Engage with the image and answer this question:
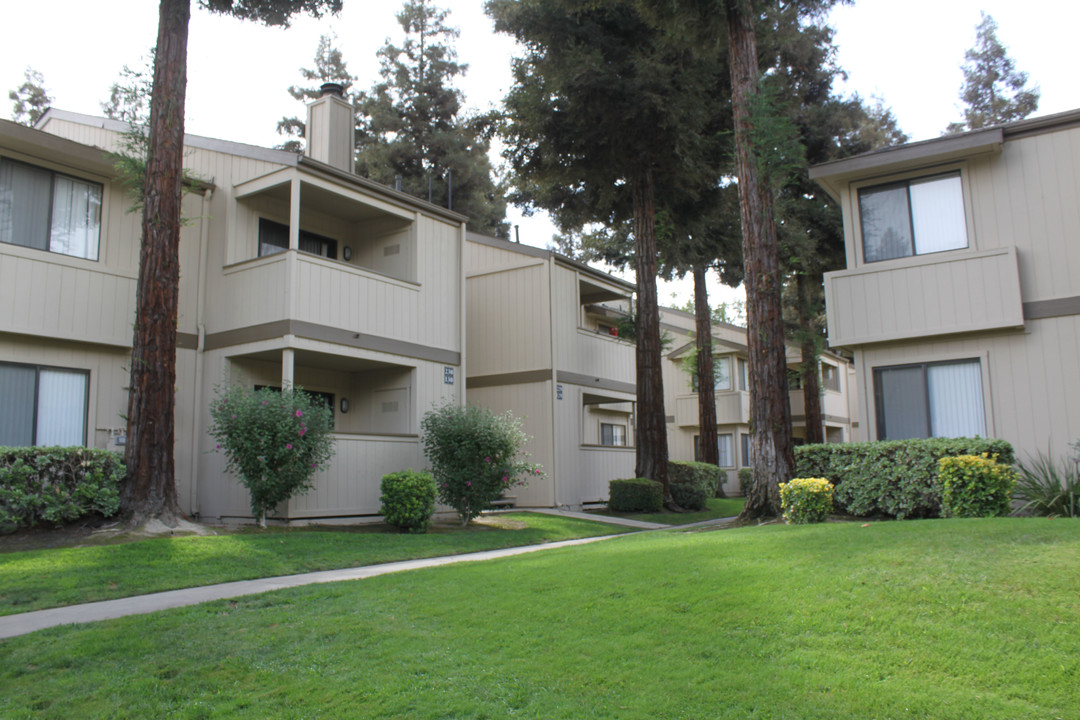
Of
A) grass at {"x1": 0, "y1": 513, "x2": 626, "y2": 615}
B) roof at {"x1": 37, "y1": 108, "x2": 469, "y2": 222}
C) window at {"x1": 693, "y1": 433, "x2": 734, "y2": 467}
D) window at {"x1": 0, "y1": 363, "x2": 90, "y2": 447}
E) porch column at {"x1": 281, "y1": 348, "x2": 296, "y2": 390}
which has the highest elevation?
roof at {"x1": 37, "y1": 108, "x2": 469, "y2": 222}

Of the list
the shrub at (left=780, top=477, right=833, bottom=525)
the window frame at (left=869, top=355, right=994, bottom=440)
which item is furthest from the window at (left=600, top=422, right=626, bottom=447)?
the shrub at (left=780, top=477, right=833, bottom=525)

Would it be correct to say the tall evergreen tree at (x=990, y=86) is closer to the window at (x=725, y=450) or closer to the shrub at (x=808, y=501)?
the window at (x=725, y=450)

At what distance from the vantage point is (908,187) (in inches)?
559

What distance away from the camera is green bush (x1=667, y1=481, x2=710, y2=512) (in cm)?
2055

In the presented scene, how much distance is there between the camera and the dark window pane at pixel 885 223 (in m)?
14.1

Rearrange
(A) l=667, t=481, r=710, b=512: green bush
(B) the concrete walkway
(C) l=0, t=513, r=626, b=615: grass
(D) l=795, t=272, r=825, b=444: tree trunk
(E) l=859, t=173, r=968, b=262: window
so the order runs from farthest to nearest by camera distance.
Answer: (D) l=795, t=272, r=825, b=444: tree trunk
(A) l=667, t=481, r=710, b=512: green bush
(E) l=859, t=173, r=968, b=262: window
(C) l=0, t=513, r=626, b=615: grass
(B) the concrete walkway

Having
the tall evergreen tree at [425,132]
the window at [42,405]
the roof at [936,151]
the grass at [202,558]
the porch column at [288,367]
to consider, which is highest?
the tall evergreen tree at [425,132]

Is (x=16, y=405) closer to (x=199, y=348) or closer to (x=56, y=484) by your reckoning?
(x=56, y=484)

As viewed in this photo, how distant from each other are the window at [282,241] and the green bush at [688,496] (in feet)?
33.5

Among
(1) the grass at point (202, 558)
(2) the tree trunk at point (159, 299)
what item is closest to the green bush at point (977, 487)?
(1) the grass at point (202, 558)

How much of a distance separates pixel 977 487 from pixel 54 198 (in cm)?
1451

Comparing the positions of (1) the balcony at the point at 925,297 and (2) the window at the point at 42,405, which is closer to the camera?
(2) the window at the point at 42,405

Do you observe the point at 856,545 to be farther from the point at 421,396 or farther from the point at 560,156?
the point at 560,156

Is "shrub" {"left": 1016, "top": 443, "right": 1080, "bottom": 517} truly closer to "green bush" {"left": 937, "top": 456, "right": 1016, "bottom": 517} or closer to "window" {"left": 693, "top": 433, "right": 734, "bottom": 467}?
"green bush" {"left": 937, "top": 456, "right": 1016, "bottom": 517}
